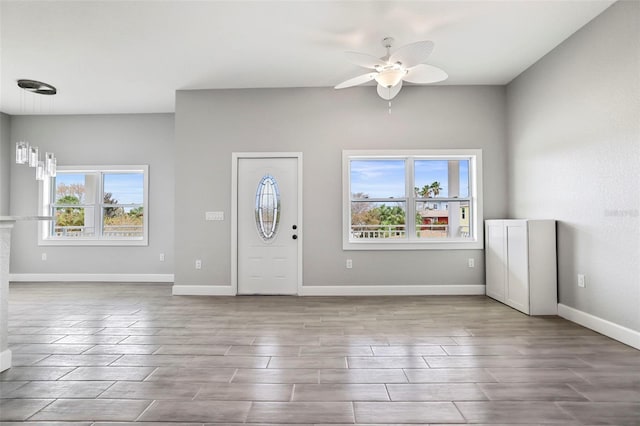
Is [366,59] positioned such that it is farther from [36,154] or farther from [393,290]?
[36,154]

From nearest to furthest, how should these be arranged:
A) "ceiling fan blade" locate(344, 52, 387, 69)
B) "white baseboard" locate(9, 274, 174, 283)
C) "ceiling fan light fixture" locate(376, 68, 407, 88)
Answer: "ceiling fan blade" locate(344, 52, 387, 69) < "ceiling fan light fixture" locate(376, 68, 407, 88) < "white baseboard" locate(9, 274, 174, 283)

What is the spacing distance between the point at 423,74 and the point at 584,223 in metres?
2.21

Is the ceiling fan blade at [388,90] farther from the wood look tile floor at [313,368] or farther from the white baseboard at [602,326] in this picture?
the white baseboard at [602,326]

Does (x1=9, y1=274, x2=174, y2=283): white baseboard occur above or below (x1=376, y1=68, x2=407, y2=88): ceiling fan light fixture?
below

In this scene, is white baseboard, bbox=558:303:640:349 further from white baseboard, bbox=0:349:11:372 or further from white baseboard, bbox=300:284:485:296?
white baseboard, bbox=0:349:11:372

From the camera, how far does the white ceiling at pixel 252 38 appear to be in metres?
3.11

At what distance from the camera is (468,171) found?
199 inches

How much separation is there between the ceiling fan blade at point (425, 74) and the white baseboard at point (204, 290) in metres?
3.64

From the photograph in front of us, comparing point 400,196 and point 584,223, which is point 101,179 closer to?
point 400,196

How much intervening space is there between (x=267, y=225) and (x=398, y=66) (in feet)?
9.25

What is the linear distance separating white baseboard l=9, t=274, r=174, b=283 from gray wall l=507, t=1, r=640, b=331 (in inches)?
230

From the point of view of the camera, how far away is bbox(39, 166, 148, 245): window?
6164 millimetres

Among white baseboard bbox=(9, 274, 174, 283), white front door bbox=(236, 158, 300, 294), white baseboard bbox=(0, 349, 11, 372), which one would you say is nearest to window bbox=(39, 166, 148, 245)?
white baseboard bbox=(9, 274, 174, 283)

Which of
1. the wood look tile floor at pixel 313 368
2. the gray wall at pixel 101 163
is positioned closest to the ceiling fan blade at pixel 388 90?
the wood look tile floor at pixel 313 368
